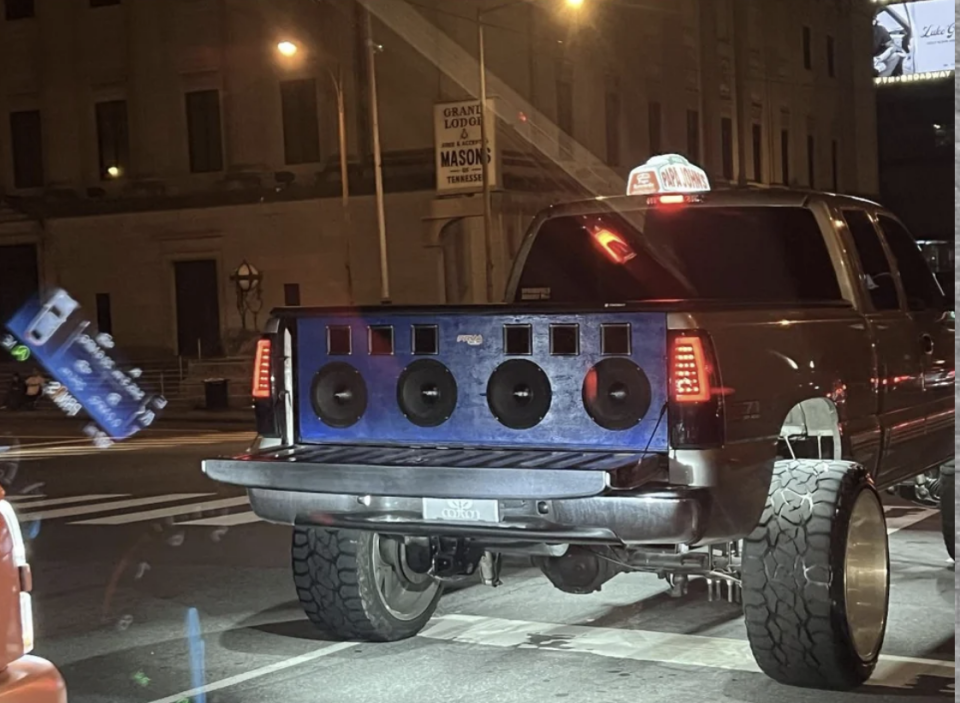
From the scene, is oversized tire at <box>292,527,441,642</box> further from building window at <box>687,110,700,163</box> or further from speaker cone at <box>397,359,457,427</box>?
building window at <box>687,110,700,163</box>

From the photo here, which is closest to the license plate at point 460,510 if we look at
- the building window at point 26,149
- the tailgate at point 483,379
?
the tailgate at point 483,379

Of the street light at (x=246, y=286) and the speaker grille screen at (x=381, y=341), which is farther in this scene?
the street light at (x=246, y=286)

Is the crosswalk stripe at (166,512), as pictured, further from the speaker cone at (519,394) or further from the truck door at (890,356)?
the truck door at (890,356)

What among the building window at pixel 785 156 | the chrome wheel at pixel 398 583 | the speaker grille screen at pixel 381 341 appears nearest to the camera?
the speaker grille screen at pixel 381 341

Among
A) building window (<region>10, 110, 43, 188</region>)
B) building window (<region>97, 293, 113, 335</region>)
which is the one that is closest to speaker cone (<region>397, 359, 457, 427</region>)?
building window (<region>97, 293, 113, 335</region>)

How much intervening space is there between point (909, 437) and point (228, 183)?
96.6 feet

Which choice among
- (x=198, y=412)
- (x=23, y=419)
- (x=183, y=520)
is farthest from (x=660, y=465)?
(x=23, y=419)

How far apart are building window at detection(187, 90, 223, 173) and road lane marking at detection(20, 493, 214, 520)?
22.9m

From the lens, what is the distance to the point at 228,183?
35375 mm

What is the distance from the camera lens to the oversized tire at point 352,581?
22.0 feet

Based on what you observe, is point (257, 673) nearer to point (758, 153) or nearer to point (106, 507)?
point (106, 507)

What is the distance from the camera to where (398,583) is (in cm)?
702

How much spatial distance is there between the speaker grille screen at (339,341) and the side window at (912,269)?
11.0 ft

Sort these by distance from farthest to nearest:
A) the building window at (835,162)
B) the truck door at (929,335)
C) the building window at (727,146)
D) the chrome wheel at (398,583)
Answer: the building window at (835,162) → the building window at (727,146) → the truck door at (929,335) → the chrome wheel at (398,583)
